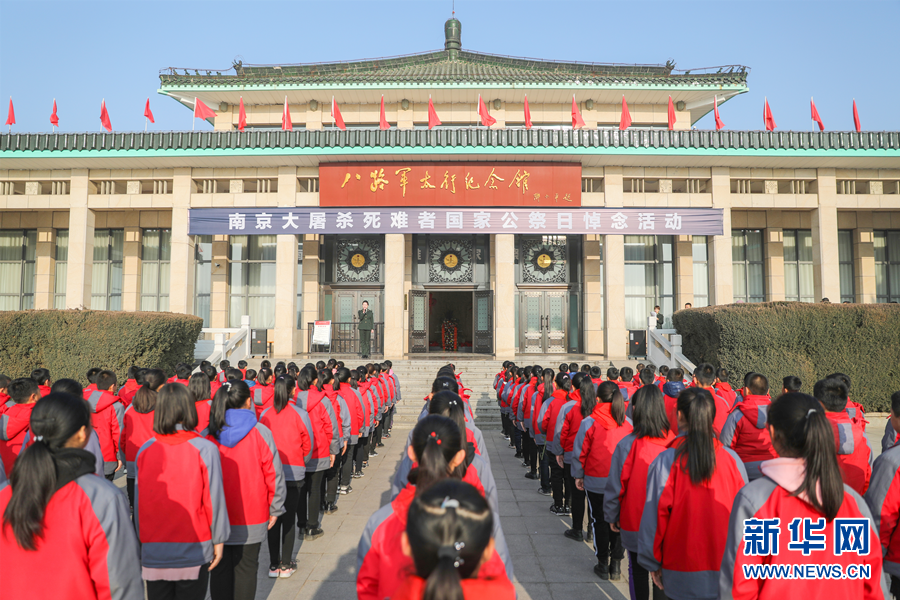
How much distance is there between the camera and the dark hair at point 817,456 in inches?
83.7

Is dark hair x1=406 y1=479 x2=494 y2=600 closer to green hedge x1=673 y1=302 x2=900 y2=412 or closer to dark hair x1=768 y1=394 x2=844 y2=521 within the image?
dark hair x1=768 y1=394 x2=844 y2=521

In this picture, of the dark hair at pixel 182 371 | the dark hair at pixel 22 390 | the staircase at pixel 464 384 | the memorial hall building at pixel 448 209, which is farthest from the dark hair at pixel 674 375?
the memorial hall building at pixel 448 209

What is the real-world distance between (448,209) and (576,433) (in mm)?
13056

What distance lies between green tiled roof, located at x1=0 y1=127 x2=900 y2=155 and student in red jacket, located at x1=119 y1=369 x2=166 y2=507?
13493mm

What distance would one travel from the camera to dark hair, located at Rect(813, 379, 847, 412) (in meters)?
4.05

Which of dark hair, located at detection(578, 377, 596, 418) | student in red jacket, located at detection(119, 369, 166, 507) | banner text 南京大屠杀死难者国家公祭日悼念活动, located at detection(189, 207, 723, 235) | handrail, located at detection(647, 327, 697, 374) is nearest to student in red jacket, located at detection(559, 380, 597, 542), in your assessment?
dark hair, located at detection(578, 377, 596, 418)

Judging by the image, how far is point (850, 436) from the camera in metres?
3.96

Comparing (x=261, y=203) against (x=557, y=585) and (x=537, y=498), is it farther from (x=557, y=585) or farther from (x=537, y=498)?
(x=557, y=585)

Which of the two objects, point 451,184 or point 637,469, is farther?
point 451,184

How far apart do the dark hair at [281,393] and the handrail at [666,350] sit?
1210 cm

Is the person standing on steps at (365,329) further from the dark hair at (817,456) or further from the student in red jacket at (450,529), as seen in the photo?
the student in red jacket at (450,529)

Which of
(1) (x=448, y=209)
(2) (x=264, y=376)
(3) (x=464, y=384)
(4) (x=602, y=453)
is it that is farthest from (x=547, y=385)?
(1) (x=448, y=209)

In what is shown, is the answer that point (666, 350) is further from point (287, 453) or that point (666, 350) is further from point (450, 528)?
point (450, 528)

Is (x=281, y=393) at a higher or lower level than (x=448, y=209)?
lower
